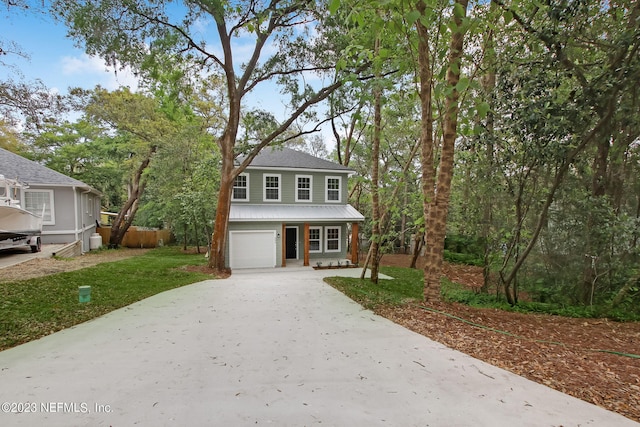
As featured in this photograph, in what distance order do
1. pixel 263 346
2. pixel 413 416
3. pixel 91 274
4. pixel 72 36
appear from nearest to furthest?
pixel 413 416, pixel 263 346, pixel 72 36, pixel 91 274

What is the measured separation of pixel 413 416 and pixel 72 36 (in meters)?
10.8

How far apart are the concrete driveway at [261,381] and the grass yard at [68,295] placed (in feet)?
1.70

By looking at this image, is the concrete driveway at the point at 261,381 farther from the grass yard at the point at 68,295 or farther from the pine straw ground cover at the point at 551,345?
the grass yard at the point at 68,295

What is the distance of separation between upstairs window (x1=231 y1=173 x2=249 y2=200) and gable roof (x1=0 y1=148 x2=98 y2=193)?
7066 millimetres

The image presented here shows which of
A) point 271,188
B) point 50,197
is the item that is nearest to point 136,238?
point 50,197

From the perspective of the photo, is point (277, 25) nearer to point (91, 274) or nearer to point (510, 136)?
point (510, 136)

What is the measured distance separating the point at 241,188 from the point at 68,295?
313 inches

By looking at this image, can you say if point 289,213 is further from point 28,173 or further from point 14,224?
point 28,173

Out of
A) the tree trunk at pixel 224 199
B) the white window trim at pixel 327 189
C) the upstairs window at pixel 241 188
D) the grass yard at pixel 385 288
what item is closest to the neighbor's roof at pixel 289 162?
the white window trim at pixel 327 189

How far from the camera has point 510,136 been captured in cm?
608

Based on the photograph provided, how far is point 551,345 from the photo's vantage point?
403 cm

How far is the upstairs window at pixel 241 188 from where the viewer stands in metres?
13.3

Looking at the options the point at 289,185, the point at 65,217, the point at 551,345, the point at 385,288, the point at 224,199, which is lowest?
the point at 385,288

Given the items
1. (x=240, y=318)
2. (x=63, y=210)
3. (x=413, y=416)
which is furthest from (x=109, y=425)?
(x=63, y=210)
